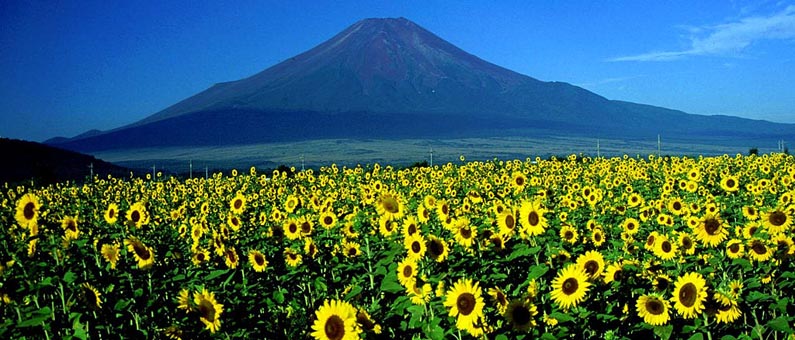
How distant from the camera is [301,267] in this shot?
224 inches

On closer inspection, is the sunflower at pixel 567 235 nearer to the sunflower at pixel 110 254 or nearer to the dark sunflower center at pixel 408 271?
the dark sunflower center at pixel 408 271

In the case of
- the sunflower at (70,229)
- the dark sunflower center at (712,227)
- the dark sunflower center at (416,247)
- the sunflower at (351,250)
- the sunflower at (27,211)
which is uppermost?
the sunflower at (27,211)

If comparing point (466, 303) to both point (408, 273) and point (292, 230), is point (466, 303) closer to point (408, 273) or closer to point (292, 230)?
point (408, 273)

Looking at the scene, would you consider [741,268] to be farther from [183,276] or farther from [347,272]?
[183,276]

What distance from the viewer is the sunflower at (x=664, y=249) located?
5457mm

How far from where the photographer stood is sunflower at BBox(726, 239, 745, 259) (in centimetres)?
525

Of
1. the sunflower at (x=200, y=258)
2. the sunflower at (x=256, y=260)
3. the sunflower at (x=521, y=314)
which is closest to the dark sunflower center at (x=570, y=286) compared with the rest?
the sunflower at (x=521, y=314)

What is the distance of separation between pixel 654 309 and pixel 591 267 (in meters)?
0.59

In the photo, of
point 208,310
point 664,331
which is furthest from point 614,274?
point 208,310

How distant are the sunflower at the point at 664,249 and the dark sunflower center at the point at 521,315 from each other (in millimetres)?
2618

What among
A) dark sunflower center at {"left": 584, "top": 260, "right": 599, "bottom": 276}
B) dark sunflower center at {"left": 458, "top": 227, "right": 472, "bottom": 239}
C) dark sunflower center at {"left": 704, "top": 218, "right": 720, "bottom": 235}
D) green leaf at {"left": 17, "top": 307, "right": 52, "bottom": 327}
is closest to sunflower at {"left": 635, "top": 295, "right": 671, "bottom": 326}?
dark sunflower center at {"left": 584, "top": 260, "right": 599, "bottom": 276}

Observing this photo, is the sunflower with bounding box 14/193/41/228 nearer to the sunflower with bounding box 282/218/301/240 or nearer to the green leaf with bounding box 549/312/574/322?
the sunflower with bounding box 282/218/301/240

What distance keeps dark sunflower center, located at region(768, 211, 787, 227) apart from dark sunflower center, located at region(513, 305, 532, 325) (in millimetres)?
3546

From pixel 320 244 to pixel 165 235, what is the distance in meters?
3.64
